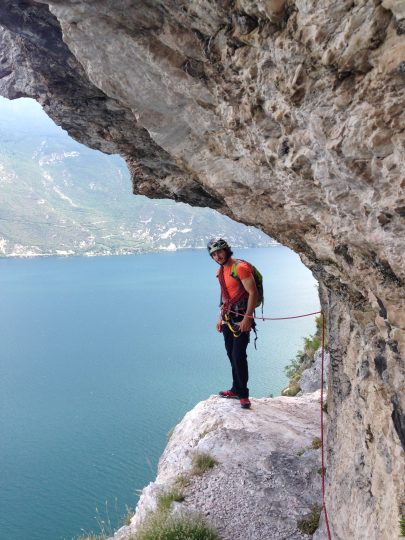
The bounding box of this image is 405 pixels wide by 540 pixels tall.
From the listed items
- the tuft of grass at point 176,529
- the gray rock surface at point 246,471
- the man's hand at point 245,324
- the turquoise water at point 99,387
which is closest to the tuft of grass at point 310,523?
the gray rock surface at point 246,471

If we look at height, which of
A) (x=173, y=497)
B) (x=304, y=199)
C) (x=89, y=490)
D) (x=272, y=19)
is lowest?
(x=89, y=490)

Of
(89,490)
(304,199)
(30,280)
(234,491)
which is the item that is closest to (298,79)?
(304,199)

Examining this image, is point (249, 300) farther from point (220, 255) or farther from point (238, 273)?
point (220, 255)

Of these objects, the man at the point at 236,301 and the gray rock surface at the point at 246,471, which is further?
the man at the point at 236,301

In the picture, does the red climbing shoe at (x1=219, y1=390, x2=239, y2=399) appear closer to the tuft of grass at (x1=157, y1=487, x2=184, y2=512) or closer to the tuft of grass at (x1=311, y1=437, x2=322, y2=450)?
the tuft of grass at (x1=311, y1=437, x2=322, y2=450)

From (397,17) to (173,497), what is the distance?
24.3ft

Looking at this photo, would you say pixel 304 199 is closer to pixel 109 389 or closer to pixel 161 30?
pixel 161 30

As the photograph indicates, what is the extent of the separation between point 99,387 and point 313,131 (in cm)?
4083

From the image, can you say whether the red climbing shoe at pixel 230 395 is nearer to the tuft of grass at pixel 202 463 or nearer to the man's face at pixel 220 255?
the tuft of grass at pixel 202 463

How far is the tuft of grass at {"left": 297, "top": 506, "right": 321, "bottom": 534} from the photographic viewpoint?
6.73m

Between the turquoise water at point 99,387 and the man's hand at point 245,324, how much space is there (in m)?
9.87

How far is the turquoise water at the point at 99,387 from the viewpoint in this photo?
2478cm

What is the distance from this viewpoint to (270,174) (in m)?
5.01

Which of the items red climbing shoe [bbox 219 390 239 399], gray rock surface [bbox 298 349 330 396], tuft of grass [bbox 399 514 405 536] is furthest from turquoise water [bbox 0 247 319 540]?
tuft of grass [bbox 399 514 405 536]
